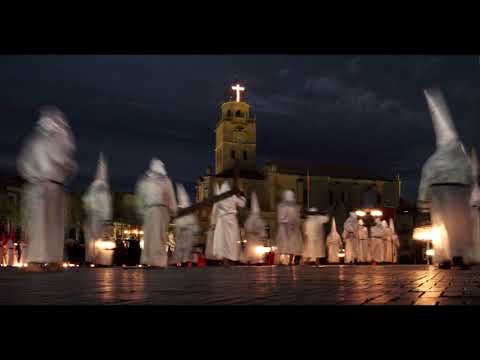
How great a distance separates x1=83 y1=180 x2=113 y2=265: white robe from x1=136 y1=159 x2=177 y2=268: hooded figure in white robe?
1182 mm

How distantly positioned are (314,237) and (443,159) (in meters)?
14.7

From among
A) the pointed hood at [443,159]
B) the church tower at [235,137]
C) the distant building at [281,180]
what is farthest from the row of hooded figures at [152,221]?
the church tower at [235,137]

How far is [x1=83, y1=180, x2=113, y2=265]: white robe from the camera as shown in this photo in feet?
51.0

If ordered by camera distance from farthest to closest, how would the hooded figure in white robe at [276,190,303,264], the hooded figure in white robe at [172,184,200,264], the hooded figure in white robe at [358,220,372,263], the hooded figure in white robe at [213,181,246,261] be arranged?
1. the hooded figure in white robe at [358,220,372,263]
2. the hooded figure in white robe at [172,184,200,264]
3. the hooded figure in white robe at [276,190,303,264]
4. the hooded figure in white robe at [213,181,246,261]

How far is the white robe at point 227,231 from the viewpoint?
18047 millimetres

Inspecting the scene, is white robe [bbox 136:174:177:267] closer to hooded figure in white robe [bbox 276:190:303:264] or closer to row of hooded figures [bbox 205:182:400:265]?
row of hooded figures [bbox 205:182:400:265]

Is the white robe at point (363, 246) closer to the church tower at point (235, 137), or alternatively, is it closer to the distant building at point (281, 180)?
the distant building at point (281, 180)

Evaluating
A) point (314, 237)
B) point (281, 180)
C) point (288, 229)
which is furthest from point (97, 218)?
point (281, 180)

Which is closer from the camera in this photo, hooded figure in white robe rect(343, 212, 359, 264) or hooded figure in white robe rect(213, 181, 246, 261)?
hooded figure in white robe rect(213, 181, 246, 261)

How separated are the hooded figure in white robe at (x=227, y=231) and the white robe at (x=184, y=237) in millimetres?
3948

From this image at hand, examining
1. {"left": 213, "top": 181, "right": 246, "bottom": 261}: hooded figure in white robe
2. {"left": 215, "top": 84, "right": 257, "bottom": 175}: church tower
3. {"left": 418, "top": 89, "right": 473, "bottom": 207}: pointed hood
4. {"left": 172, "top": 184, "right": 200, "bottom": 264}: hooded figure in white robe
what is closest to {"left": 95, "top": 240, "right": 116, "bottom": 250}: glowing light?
{"left": 213, "top": 181, "right": 246, "bottom": 261}: hooded figure in white robe
